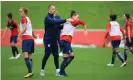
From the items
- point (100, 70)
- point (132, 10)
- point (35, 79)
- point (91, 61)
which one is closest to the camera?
point (35, 79)

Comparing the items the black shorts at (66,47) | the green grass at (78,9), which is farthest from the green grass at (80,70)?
the green grass at (78,9)

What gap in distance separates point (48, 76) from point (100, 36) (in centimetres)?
1650

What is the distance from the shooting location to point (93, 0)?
39.5m

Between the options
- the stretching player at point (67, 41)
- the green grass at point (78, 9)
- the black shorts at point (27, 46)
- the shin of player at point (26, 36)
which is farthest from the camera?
the green grass at point (78, 9)

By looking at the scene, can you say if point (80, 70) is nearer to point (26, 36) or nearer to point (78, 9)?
point (26, 36)

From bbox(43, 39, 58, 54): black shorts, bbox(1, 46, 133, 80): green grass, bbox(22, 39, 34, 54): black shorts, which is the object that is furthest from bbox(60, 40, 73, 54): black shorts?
bbox(22, 39, 34, 54): black shorts

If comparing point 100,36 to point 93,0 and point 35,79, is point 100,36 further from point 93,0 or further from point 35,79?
point 35,79

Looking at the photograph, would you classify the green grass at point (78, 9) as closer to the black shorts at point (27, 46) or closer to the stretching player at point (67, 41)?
the stretching player at point (67, 41)

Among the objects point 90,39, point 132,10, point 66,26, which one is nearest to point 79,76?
point 66,26

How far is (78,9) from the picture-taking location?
38281 mm

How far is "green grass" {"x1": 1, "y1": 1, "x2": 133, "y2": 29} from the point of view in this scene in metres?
37.7

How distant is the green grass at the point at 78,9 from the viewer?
37719 mm

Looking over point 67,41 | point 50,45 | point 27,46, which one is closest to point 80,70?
point 67,41

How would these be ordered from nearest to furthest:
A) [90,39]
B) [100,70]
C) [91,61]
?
1. [100,70]
2. [91,61]
3. [90,39]
